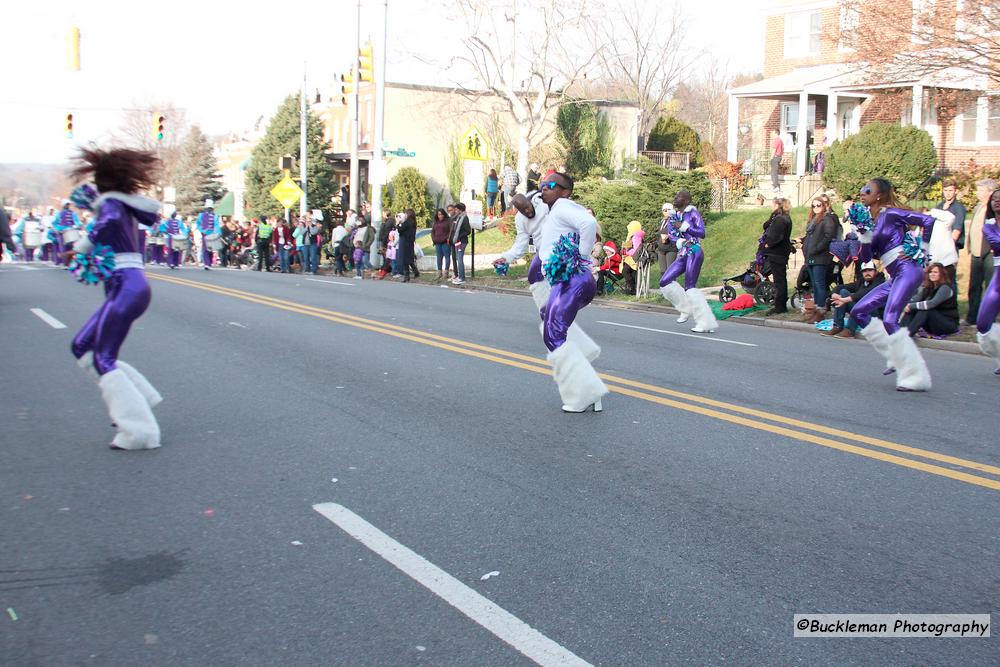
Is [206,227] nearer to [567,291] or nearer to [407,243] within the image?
[407,243]

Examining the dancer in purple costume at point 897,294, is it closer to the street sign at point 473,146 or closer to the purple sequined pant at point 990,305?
the purple sequined pant at point 990,305

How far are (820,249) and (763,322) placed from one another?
1539 mm

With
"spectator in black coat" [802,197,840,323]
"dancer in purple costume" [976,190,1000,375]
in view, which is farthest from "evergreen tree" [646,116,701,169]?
"dancer in purple costume" [976,190,1000,375]

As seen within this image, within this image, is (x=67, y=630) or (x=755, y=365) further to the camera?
(x=755, y=365)

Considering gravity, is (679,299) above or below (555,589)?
above

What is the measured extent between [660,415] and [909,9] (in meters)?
15.9

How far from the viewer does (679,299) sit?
49.3 ft

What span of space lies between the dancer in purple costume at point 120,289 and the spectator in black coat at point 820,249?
38.1ft

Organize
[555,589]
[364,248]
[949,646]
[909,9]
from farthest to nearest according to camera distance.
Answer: [364,248] → [909,9] → [555,589] → [949,646]

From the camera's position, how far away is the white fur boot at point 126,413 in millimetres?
6688

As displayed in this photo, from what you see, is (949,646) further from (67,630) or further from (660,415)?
(660,415)

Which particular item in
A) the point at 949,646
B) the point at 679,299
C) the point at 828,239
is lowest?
the point at 949,646

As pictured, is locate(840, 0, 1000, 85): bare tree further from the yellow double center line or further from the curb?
the yellow double center line

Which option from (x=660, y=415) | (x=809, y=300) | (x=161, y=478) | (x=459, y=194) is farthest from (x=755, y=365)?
(x=459, y=194)
